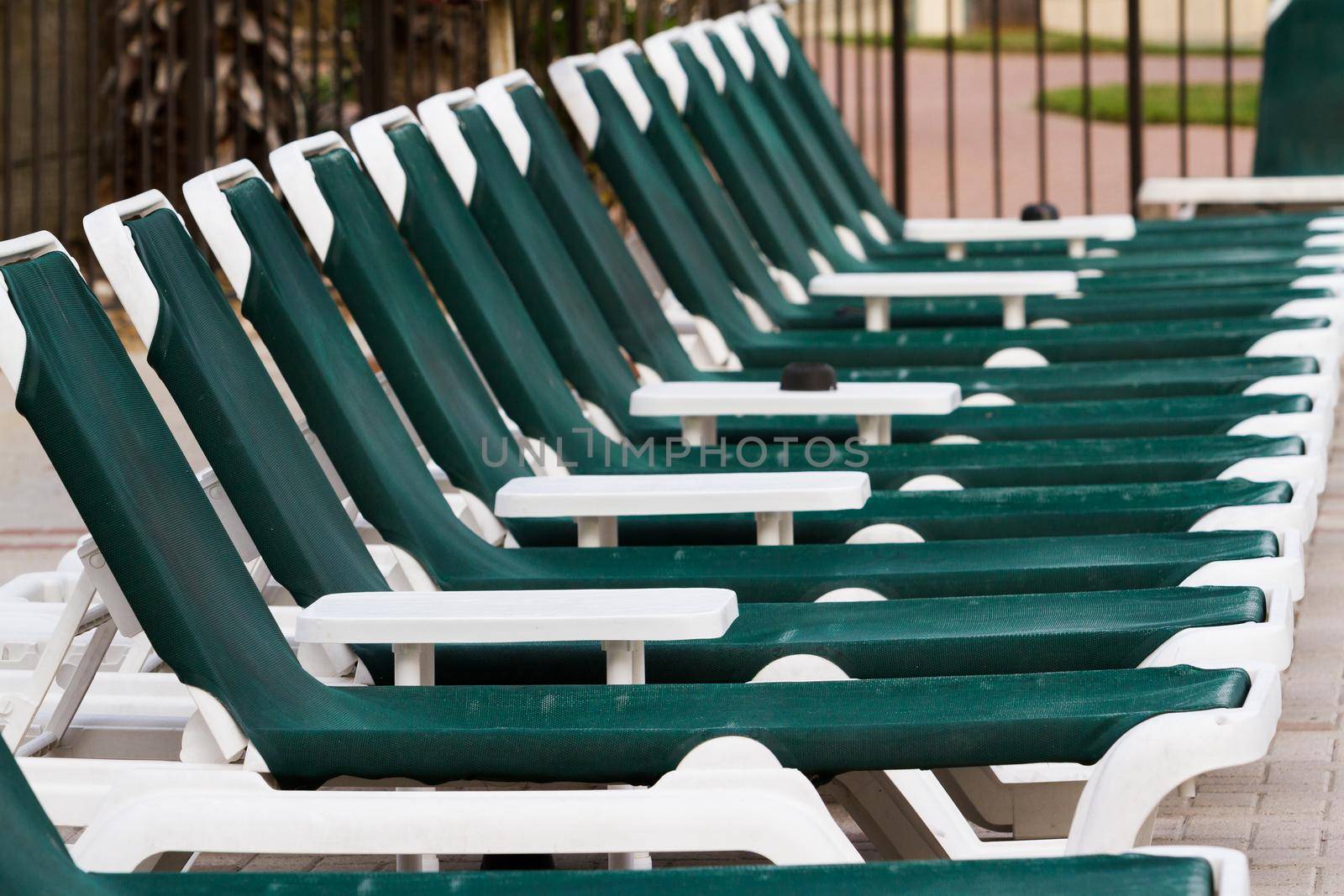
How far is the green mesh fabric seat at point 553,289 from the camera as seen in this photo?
388 cm

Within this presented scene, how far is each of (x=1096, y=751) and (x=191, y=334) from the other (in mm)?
1296

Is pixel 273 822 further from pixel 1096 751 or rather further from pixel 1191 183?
pixel 1191 183

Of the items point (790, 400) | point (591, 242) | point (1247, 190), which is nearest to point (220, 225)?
point (790, 400)

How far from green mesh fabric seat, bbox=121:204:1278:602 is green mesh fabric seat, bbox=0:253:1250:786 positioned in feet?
0.72

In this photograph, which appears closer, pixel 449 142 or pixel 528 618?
pixel 528 618

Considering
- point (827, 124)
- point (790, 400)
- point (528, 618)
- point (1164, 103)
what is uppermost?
point (1164, 103)

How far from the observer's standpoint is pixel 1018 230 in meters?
6.76

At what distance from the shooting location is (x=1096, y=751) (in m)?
2.16

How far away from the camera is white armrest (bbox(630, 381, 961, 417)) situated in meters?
3.87

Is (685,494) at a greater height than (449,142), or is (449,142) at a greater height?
(449,142)

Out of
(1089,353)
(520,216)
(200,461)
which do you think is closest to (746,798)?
(520,216)

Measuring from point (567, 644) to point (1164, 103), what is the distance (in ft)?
60.3

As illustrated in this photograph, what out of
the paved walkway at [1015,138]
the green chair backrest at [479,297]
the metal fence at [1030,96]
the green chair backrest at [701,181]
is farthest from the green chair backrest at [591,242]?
the paved walkway at [1015,138]

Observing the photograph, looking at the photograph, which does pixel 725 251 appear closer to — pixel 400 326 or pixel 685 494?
pixel 400 326
